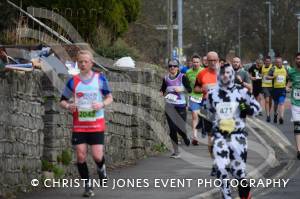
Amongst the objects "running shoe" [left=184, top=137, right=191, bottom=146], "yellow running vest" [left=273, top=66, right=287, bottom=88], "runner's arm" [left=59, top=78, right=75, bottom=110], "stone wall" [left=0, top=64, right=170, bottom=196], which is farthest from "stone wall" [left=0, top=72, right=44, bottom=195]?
"yellow running vest" [left=273, top=66, right=287, bottom=88]

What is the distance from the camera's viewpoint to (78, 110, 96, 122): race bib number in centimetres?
1000

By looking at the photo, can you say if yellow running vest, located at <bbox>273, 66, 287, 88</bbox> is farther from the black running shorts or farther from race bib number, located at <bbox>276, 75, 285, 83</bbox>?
the black running shorts

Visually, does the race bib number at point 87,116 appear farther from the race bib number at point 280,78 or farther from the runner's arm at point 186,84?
the race bib number at point 280,78

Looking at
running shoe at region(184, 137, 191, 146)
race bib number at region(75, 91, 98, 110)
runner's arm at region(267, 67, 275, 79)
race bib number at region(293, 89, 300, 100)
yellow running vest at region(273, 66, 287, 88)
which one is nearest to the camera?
race bib number at region(75, 91, 98, 110)

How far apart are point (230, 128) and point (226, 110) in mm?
216

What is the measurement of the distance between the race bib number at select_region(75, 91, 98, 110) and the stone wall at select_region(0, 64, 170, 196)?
73 cm

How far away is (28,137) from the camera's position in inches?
408

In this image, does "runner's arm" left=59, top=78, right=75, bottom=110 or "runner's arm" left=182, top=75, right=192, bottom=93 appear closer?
"runner's arm" left=59, top=78, right=75, bottom=110

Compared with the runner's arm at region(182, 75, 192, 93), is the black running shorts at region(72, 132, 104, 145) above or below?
below

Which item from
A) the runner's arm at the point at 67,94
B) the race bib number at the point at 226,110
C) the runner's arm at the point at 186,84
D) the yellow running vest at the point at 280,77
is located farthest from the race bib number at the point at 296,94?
the yellow running vest at the point at 280,77

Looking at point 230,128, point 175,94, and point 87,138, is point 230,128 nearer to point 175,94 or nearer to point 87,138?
point 87,138

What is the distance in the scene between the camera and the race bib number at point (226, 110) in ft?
31.1

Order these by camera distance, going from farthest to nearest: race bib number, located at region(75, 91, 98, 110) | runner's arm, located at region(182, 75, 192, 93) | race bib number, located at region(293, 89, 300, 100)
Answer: runner's arm, located at region(182, 75, 192, 93)
race bib number, located at region(293, 89, 300, 100)
race bib number, located at region(75, 91, 98, 110)

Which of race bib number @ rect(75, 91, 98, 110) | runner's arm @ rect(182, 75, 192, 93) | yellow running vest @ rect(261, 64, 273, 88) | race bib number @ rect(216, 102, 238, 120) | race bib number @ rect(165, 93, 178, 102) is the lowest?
yellow running vest @ rect(261, 64, 273, 88)
